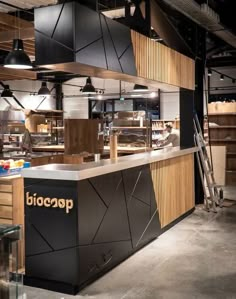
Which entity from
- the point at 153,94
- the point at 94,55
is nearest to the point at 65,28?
the point at 94,55

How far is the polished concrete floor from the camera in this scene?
A: 3770 millimetres

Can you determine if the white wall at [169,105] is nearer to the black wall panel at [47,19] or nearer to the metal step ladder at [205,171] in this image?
the metal step ladder at [205,171]

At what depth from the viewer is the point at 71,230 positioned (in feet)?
12.5

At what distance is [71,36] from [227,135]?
8257 mm

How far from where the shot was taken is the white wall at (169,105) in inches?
680

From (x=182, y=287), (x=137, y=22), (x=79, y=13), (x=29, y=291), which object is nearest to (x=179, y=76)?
(x=137, y=22)

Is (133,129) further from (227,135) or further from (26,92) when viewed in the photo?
(26,92)

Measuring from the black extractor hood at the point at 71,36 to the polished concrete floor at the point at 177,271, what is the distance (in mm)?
2210

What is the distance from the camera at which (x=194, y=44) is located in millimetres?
7574

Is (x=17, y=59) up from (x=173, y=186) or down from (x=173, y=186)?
up

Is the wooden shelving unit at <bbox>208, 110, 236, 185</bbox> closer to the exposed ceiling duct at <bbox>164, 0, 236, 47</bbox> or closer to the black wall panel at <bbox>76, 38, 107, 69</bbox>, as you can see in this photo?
the exposed ceiling duct at <bbox>164, 0, 236, 47</bbox>

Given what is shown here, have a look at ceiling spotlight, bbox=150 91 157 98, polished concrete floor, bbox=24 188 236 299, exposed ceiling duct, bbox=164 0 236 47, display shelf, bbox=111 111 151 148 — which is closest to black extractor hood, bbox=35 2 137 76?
exposed ceiling duct, bbox=164 0 236 47

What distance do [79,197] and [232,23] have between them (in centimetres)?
523

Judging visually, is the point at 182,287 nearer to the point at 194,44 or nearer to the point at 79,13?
the point at 79,13
